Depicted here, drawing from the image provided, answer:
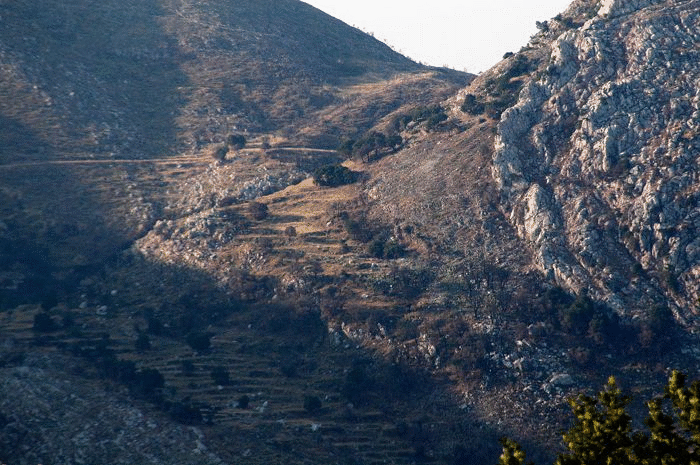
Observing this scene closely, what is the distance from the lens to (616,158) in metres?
81.4

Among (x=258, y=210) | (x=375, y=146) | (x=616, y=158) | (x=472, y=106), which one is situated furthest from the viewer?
(x=375, y=146)

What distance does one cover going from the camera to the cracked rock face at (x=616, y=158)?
72.6 meters

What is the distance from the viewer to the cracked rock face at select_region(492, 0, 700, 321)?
72562 millimetres

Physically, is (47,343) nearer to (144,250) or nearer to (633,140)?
(144,250)

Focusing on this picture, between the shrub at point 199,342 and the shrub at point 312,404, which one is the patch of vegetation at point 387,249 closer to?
the shrub at point 199,342

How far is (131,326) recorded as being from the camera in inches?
3086

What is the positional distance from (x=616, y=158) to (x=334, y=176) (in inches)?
1562

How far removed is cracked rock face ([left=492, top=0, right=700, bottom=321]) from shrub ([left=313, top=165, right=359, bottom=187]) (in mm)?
22406

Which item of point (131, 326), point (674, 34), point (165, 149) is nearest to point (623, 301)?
point (674, 34)

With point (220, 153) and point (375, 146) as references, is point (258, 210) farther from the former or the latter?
point (220, 153)

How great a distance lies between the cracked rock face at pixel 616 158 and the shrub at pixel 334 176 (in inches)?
882

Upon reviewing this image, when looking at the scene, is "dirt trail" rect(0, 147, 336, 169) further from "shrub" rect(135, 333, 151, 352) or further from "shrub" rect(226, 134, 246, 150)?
"shrub" rect(135, 333, 151, 352)

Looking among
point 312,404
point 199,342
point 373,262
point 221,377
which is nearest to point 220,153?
point 373,262

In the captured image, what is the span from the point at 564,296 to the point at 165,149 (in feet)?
254
